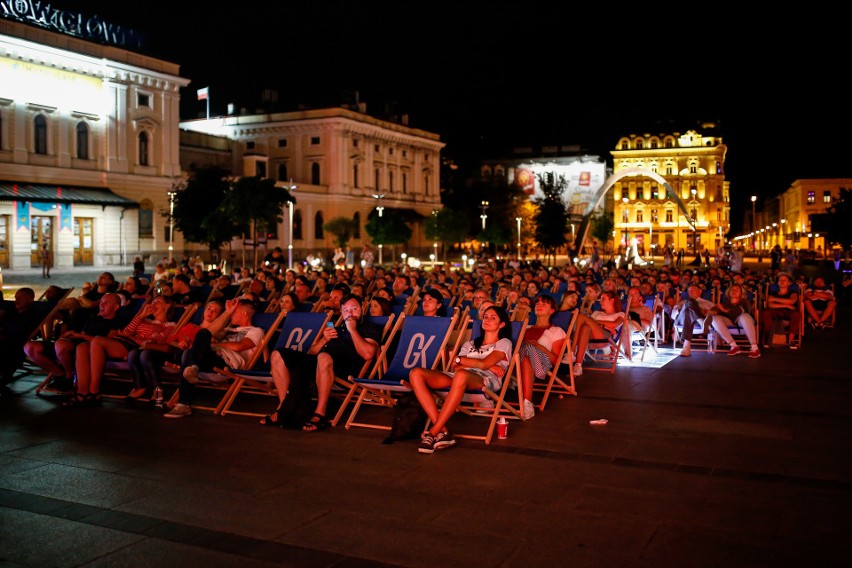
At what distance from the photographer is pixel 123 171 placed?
45219 millimetres

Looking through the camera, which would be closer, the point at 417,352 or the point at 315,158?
the point at 417,352

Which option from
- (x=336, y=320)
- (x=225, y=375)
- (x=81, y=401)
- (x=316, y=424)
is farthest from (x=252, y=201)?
(x=316, y=424)

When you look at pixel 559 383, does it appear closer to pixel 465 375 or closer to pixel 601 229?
pixel 465 375

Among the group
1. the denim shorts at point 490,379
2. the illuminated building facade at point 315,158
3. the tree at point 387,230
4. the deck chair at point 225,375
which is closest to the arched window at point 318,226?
the illuminated building facade at point 315,158

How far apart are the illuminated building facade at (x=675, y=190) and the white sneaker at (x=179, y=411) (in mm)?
97771

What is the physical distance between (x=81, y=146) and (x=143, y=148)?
13.0 feet

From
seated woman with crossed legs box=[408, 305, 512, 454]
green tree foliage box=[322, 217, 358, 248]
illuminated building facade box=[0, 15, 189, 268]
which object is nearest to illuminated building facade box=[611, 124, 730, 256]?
green tree foliage box=[322, 217, 358, 248]

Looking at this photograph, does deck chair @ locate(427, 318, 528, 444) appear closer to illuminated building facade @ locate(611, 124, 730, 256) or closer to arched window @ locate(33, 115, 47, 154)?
arched window @ locate(33, 115, 47, 154)

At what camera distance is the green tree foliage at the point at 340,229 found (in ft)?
189

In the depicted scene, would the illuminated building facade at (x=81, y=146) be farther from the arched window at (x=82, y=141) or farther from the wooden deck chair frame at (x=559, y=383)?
the wooden deck chair frame at (x=559, y=383)

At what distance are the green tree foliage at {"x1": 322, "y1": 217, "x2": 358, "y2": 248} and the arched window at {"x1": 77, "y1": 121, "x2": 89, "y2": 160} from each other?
18.5 m

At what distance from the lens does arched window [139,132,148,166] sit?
46.9 m

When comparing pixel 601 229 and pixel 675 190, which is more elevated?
pixel 675 190

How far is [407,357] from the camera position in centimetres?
788
